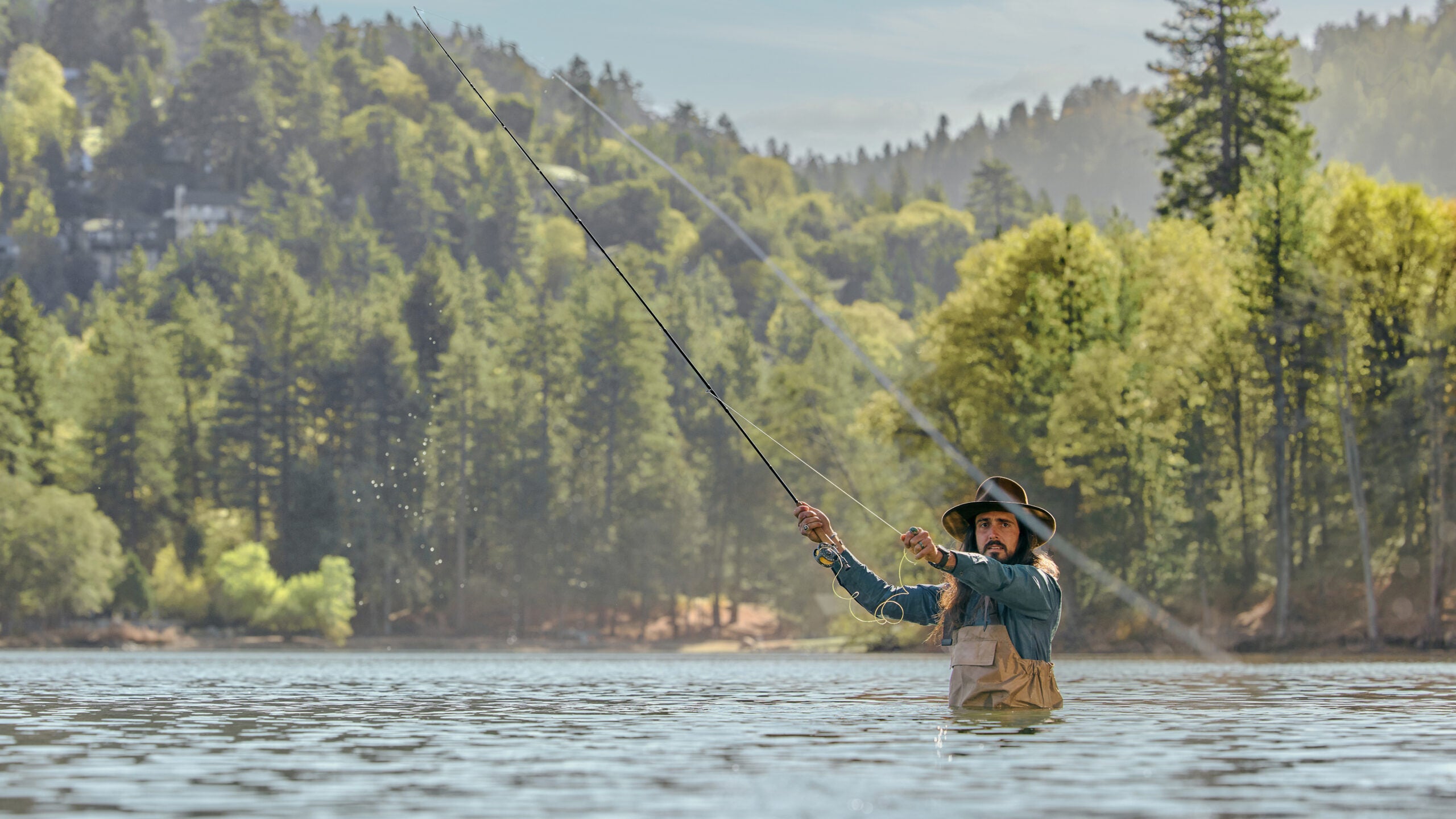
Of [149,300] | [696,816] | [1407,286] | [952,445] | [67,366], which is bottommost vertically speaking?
[696,816]

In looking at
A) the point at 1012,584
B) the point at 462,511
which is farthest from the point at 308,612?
the point at 1012,584

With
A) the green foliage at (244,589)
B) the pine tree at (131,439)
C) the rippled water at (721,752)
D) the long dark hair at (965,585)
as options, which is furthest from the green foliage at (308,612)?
the long dark hair at (965,585)

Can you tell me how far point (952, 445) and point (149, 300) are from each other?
100713 millimetres

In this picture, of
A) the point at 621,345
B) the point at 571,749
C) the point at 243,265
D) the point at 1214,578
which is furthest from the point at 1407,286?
the point at 243,265

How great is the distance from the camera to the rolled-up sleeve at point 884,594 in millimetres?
14094

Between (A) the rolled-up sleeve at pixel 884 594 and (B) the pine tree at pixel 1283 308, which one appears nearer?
(A) the rolled-up sleeve at pixel 884 594

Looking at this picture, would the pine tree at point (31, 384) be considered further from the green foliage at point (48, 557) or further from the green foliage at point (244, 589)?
the green foliage at point (244, 589)

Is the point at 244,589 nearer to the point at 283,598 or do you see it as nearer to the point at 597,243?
the point at 283,598

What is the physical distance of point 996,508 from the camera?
1416 centimetres

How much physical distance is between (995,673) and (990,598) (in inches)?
32.1

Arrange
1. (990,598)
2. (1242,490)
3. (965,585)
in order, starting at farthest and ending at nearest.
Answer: (1242,490)
(965,585)
(990,598)

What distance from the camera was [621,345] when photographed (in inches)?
4254

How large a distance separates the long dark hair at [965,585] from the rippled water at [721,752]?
88 cm

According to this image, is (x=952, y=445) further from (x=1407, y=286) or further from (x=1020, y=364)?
(x=1407, y=286)
